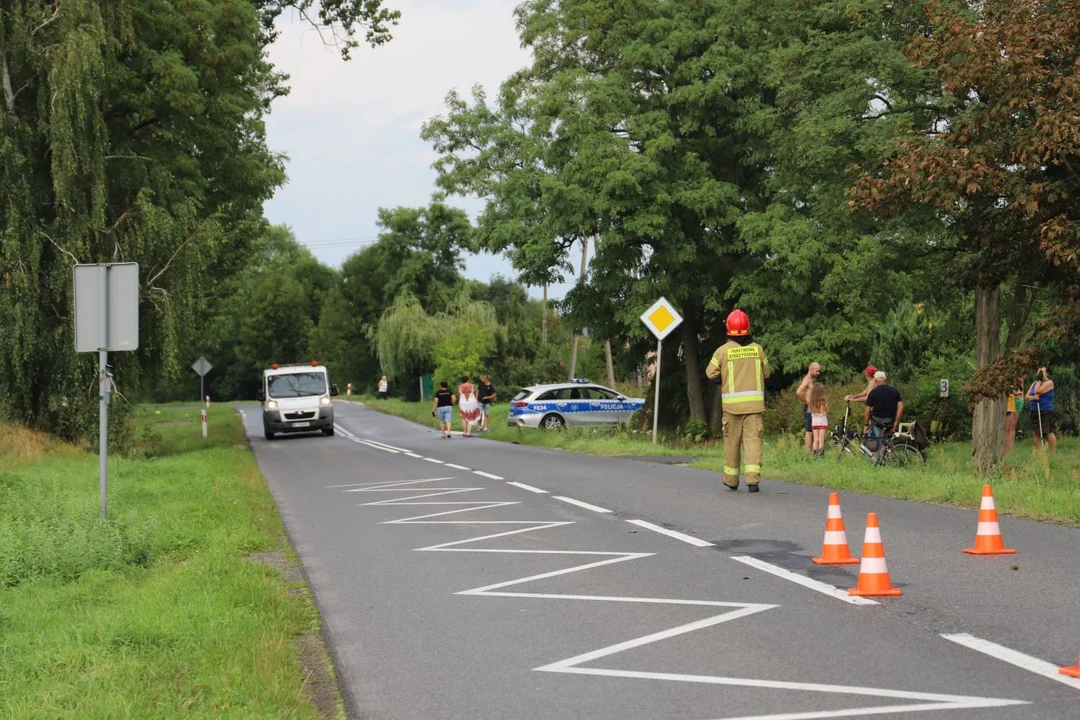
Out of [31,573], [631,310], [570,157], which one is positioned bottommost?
[31,573]

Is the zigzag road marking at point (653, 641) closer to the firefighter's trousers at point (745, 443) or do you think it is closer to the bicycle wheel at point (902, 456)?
the firefighter's trousers at point (745, 443)

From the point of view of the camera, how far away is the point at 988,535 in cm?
870

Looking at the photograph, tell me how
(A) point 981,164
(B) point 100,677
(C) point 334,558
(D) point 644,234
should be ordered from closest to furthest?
(B) point 100,677
(C) point 334,558
(A) point 981,164
(D) point 644,234

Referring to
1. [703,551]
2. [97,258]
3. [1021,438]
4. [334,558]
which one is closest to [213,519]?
Result: [334,558]

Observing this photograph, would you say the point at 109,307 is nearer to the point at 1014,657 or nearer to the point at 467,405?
the point at 1014,657

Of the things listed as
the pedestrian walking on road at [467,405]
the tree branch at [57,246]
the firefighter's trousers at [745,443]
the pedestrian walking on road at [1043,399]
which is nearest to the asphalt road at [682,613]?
the firefighter's trousers at [745,443]

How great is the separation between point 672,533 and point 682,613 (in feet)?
11.5

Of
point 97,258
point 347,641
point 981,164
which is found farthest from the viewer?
point 97,258

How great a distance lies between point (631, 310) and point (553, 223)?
118 inches

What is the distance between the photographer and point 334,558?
9906mm

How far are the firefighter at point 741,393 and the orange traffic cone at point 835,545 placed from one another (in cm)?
481

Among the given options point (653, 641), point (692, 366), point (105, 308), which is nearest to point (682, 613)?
point (653, 641)

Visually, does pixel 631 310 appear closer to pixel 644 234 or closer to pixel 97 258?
pixel 644 234

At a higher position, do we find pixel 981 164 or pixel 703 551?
pixel 981 164
